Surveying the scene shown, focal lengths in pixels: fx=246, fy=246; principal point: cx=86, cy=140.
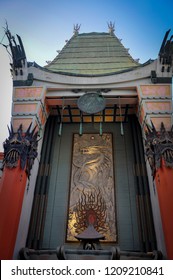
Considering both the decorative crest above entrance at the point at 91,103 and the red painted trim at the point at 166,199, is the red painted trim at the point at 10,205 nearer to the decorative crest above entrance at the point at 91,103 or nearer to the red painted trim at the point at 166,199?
the decorative crest above entrance at the point at 91,103

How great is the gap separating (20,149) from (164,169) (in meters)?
5.26

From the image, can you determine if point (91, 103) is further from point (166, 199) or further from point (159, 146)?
point (166, 199)

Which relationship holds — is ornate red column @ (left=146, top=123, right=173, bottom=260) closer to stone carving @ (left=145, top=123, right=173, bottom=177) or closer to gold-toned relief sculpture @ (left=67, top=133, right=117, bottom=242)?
stone carving @ (left=145, top=123, right=173, bottom=177)

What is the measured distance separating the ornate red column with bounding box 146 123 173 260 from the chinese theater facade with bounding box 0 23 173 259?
0.03 metres

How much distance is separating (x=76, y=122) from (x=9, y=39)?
16.6 feet

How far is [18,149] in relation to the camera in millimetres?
9227

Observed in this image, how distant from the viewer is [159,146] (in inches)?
355

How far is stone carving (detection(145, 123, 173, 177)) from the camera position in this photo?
8703mm

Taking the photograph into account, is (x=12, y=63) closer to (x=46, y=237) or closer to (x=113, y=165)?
(x=113, y=165)

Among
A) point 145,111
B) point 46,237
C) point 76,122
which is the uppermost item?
point 76,122

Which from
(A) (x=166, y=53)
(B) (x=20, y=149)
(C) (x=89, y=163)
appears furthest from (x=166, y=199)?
(A) (x=166, y=53)

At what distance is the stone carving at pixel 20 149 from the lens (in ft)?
29.5
